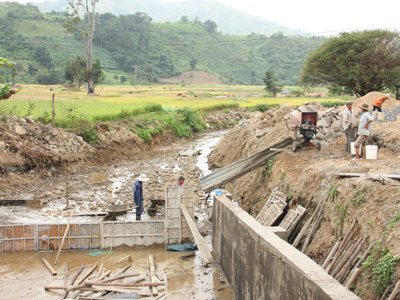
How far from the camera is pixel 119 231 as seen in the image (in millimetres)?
9453

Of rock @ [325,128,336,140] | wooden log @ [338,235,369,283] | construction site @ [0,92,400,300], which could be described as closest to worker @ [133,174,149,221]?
construction site @ [0,92,400,300]

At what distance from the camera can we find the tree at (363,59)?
23688 mm

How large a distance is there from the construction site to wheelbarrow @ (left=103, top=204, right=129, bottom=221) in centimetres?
5

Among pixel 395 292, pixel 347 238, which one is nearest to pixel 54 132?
pixel 347 238

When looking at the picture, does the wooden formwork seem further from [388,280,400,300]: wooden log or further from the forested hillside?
the forested hillside

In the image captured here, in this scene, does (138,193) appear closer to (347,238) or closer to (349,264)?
(347,238)

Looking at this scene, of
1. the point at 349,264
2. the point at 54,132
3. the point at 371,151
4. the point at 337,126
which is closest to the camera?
the point at 349,264

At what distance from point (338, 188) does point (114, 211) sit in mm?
6322

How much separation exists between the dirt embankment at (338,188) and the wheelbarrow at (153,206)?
276cm

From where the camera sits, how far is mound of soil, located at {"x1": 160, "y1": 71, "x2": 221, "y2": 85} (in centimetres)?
9605

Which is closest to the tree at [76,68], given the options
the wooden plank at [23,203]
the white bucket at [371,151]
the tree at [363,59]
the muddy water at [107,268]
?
the tree at [363,59]

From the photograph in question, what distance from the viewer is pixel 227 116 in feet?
132

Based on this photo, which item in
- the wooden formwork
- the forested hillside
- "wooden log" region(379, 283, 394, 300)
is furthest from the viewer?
the forested hillside

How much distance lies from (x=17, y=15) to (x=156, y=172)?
91.2 meters
